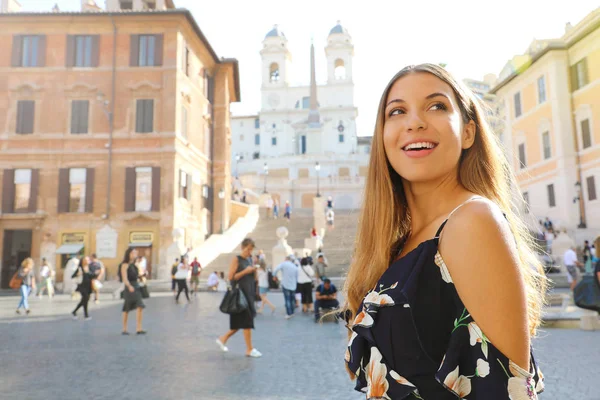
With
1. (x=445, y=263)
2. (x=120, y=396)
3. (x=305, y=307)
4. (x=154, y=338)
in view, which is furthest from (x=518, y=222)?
(x=305, y=307)

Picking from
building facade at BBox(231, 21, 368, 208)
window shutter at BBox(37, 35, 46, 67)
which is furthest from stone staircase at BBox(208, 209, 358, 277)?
building facade at BBox(231, 21, 368, 208)

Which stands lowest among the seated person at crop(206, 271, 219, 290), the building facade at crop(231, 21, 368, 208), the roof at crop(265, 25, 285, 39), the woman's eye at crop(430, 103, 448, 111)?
the seated person at crop(206, 271, 219, 290)

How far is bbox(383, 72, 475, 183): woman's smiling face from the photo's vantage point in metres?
1.47

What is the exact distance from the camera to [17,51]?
26.5 meters

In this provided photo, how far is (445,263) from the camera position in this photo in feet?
4.18

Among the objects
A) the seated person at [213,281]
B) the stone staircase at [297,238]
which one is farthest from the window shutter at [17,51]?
the seated person at [213,281]

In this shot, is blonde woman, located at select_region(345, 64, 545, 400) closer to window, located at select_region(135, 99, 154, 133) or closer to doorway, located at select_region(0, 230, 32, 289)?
window, located at select_region(135, 99, 154, 133)

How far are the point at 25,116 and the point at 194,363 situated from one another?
2391cm

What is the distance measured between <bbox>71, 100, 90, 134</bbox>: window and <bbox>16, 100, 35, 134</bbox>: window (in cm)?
207

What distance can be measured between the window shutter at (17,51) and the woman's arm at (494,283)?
3024 cm

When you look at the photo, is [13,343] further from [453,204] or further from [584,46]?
[584,46]

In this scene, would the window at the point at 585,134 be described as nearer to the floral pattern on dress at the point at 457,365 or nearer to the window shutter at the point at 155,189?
the window shutter at the point at 155,189

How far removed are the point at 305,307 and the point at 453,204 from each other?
42.6 feet

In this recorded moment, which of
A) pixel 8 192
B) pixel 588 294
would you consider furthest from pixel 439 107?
pixel 8 192
